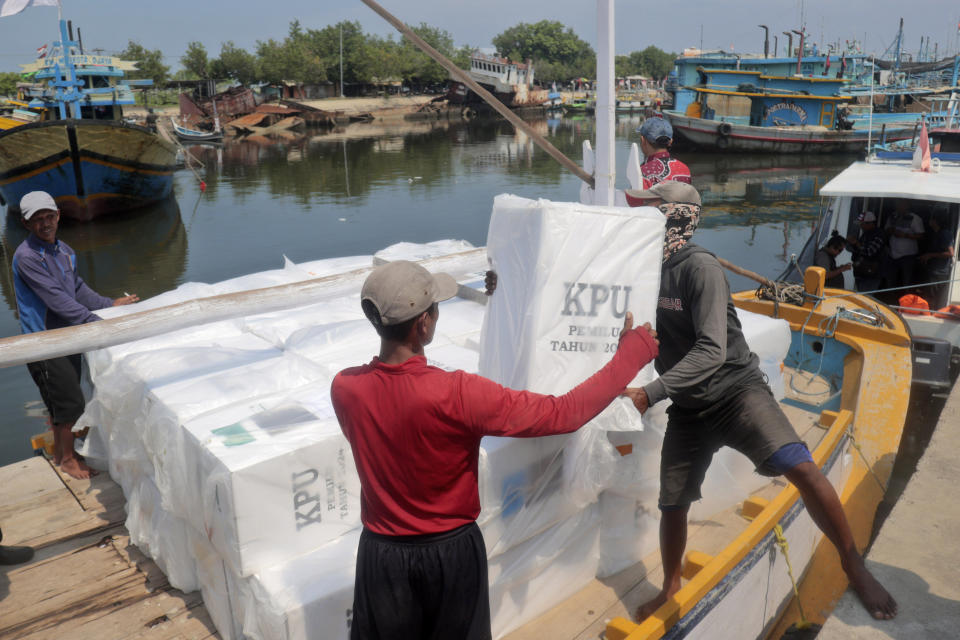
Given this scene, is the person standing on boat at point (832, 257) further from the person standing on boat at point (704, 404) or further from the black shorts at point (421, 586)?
the black shorts at point (421, 586)

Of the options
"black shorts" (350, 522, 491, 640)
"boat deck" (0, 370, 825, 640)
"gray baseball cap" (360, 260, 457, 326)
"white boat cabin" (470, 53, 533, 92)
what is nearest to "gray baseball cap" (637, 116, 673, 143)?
"boat deck" (0, 370, 825, 640)

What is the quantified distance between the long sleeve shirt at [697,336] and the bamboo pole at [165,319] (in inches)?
75.8

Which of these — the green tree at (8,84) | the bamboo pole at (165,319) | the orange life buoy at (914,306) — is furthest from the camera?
the green tree at (8,84)

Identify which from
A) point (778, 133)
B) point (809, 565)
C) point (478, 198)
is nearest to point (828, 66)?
point (778, 133)

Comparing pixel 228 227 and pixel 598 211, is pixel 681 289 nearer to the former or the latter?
pixel 598 211

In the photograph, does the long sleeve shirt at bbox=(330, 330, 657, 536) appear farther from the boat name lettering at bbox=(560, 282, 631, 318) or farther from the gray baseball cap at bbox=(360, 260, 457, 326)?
the boat name lettering at bbox=(560, 282, 631, 318)

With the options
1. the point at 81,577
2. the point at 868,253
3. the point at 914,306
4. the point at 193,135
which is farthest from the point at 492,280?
the point at 193,135

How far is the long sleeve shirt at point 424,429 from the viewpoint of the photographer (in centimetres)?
186

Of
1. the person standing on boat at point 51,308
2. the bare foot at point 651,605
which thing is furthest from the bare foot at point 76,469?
the bare foot at point 651,605

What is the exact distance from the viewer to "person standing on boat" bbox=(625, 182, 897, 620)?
2.72 meters

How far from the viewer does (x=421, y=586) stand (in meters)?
1.97

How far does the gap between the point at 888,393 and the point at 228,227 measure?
63.6ft

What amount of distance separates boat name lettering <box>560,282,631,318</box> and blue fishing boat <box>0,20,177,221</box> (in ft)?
71.2

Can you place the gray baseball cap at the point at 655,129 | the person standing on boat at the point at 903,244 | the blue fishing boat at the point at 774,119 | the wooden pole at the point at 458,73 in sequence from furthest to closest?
the blue fishing boat at the point at 774,119 < the person standing on boat at the point at 903,244 < the gray baseball cap at the point at 655,129 < the wooden pole at the point at 458,73
